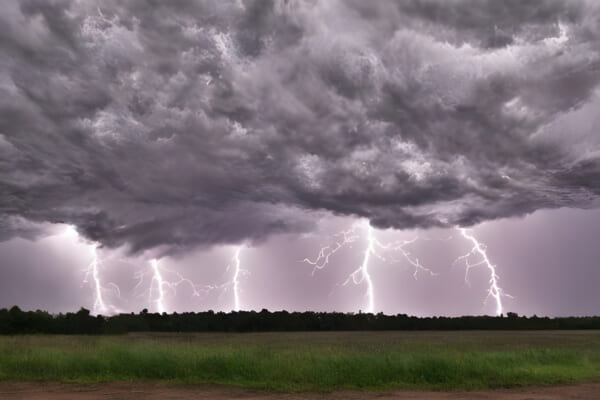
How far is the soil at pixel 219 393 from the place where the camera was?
14875mm

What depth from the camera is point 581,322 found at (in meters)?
105

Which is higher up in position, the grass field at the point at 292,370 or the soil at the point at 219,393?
the grass field at the point at 292,370

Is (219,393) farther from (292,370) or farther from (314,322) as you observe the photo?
(314,322)

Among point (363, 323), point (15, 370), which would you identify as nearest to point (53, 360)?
point (15, 370)

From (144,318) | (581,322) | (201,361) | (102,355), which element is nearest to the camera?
(201,361)

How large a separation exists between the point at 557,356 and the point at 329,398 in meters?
14.8

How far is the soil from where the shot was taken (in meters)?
14.9

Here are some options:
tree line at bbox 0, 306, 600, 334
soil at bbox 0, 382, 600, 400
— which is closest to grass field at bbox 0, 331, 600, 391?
soil at bbox 0, 382, 600, 400

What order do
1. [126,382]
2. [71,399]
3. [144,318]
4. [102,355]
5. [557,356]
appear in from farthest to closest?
[144,318] < [557,356] < [102,355] < [126,382] < [71,399]

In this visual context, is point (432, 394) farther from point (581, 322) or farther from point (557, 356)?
point (581, 322)

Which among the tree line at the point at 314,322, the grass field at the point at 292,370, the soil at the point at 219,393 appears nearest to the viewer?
the soil at the point at 219,393

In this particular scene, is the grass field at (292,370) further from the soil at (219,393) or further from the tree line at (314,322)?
the tree line at (314,322)

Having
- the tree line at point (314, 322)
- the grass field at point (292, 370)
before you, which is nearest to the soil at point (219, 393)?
the grass field at point (292, 370)

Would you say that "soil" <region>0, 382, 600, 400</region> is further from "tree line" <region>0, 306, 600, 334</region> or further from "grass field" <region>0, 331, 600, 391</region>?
"tree line" <region>0, 306, 600, 334</region>
